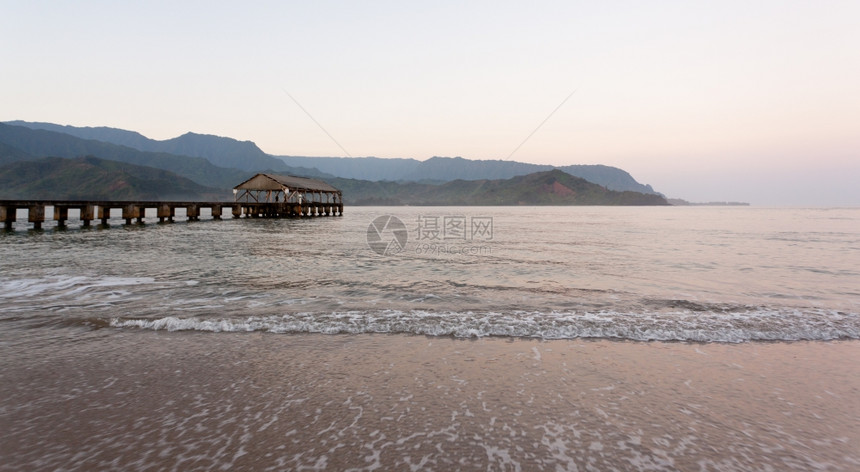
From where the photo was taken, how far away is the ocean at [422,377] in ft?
11.7

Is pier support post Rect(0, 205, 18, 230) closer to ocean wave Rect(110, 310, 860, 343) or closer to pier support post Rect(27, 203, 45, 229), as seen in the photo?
pier support post Rect(27, 203, 45, 229)

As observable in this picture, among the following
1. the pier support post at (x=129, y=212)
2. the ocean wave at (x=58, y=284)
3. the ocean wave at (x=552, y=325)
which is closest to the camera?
the ocean wave at (x=552, y=325)

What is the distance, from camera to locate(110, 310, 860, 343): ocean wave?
7277mm

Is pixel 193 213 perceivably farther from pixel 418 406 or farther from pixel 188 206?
pixel 418 406

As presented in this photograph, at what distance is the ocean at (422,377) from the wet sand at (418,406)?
0.03m

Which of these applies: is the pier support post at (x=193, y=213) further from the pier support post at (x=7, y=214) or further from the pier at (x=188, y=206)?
the pier support post at (x=7, y=214)

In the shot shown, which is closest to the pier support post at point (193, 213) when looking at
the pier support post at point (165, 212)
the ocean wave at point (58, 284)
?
the pier support post at point (165, 212)

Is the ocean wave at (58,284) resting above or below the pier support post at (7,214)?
below

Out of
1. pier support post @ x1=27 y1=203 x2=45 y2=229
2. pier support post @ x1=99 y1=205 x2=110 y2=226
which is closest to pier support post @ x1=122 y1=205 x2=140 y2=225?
pier support post @ x1=99 y1=205 x2=110 y2=226

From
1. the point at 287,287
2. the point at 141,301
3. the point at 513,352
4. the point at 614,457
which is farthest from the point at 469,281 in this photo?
the point at 614,457

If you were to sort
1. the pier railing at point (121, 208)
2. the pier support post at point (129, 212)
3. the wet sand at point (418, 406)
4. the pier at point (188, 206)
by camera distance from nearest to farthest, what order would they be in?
the wet sand at point (418, 406) < the pier railing at point (121, 208) < the pier at point (188, 206) < the pier support post at point (129, 212)

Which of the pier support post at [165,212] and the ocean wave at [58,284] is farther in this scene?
the pier support post at [165,212]

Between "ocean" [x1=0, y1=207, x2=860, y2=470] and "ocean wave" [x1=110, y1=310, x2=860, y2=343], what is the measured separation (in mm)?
57

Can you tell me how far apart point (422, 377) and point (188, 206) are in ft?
188
